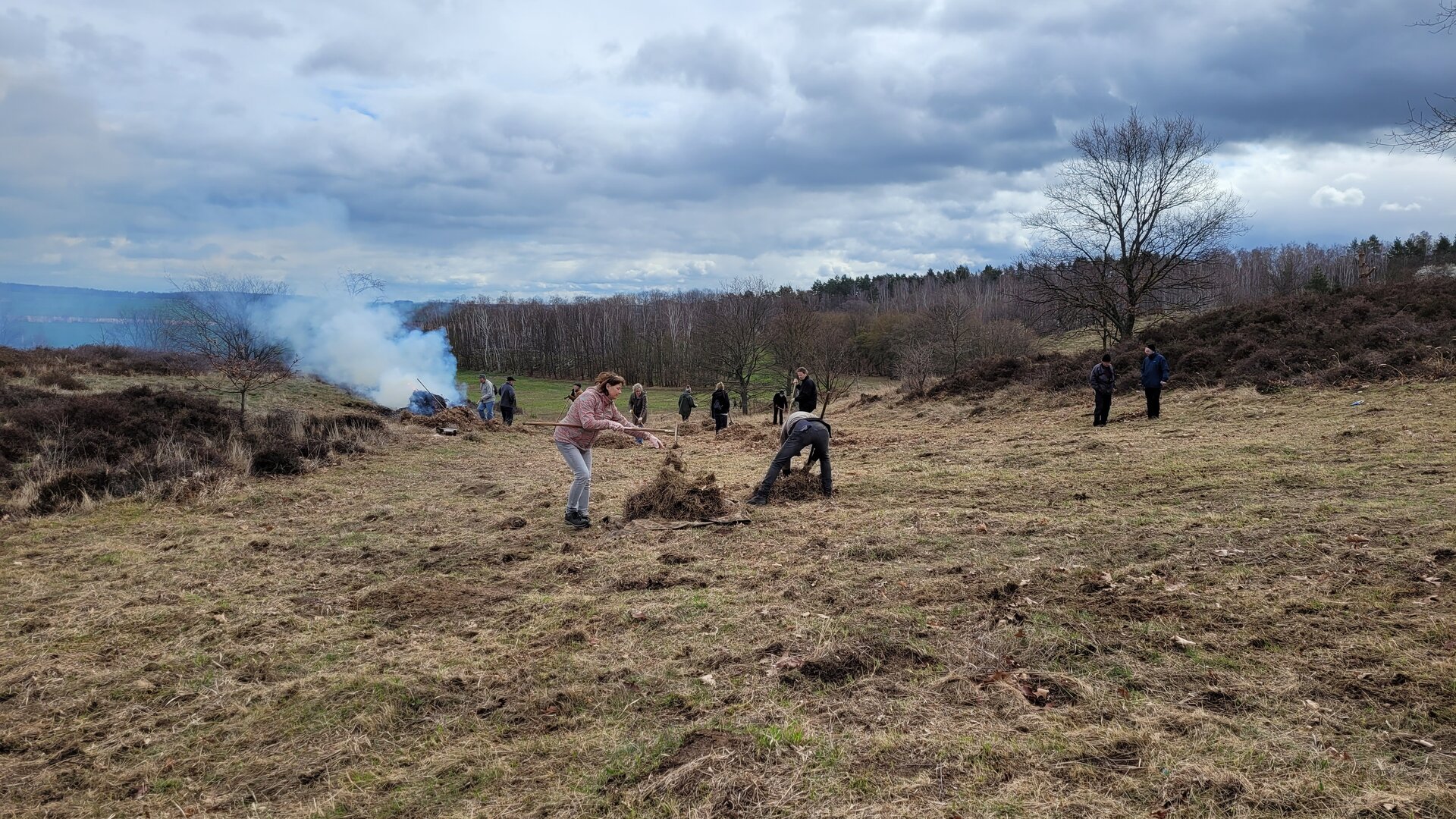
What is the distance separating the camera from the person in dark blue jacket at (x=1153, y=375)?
1501 cm

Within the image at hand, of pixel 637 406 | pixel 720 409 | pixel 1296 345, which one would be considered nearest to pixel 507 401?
pixel 637 406

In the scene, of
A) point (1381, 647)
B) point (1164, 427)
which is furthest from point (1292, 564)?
point (1164, 427)

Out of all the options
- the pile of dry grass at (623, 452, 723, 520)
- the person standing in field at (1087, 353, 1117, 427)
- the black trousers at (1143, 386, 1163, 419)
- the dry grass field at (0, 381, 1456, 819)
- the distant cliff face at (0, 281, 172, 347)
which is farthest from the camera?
the distant cliff face at (0, 281, 172, 347)

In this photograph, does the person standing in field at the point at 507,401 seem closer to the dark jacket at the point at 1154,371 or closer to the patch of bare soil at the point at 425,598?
the patch of bare soil at the point at 425,598

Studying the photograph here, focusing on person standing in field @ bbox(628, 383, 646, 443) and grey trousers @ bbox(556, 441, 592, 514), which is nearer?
grey trousers @ bbox(556, 441, 592, 514)

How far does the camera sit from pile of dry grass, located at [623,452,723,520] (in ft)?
28.9

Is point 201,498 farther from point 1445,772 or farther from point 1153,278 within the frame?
point 1153,278

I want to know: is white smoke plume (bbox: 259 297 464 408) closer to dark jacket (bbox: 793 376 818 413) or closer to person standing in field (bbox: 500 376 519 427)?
person standing in field (bbox: 500 376 519 427)

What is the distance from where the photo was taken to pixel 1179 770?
316 cm

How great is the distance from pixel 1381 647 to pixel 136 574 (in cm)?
982

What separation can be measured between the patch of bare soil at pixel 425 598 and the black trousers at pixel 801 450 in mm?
3943

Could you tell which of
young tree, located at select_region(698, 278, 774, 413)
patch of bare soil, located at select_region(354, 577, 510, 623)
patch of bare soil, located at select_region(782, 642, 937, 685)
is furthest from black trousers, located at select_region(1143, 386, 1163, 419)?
young tree, located at select_region(698, 278, 774, 413)

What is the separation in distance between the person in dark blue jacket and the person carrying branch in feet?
37.3

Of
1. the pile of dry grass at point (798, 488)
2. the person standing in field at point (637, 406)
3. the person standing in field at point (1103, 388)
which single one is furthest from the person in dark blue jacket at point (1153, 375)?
the person standing in field at point (637, 406)
